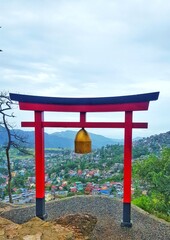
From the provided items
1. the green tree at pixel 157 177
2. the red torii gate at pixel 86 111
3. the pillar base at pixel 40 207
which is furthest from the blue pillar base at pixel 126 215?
the green tree at pixel 157 177

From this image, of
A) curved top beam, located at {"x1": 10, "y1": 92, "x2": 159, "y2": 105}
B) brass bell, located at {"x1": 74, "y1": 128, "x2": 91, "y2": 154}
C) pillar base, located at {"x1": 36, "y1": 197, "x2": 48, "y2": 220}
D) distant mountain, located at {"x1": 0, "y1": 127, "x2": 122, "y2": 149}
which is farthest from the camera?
distant mountain, located at {"x1": 0, "y1": 127, "x2": 122, "y2": 149}

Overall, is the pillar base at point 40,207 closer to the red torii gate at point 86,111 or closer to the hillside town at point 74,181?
the red torii gate at point 86,111

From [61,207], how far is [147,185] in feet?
16.2

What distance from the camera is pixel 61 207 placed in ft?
27.6

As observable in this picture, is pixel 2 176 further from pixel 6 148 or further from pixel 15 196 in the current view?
pixel 6 148

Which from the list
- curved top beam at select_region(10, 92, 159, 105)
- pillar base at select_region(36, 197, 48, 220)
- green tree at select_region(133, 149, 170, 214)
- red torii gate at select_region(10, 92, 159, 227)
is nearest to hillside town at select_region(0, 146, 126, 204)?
green tree at select_region(133, 149, 170, 214)

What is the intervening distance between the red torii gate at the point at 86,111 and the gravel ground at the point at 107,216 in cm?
34

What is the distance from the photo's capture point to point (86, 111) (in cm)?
646

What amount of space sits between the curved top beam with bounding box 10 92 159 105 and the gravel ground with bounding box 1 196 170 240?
280 centimetres

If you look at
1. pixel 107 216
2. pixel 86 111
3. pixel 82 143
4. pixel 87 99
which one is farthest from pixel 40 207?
pixel 87 99

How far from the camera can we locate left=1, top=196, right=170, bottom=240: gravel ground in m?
6.45

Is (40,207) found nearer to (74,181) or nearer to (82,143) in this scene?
(82,143)

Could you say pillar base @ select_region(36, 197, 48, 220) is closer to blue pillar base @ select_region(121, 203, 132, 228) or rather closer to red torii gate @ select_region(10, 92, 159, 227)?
red torii gate @ select_region(10, 92, 159, 227)

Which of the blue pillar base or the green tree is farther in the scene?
the green tree
